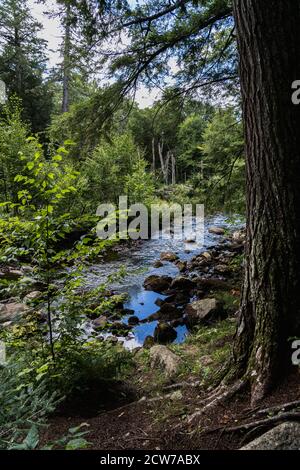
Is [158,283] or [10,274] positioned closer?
[10,274]

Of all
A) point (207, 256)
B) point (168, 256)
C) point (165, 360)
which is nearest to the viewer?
point (165, 360)

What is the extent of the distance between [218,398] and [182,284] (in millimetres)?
5252

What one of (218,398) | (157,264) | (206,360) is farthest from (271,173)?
(157,264)

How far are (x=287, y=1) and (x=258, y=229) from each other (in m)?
1.52

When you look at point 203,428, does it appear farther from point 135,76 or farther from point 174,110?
point 174,110

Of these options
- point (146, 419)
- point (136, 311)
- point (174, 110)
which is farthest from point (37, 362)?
point (174, 110)

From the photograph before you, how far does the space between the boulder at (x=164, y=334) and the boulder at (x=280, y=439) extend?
11.3ft

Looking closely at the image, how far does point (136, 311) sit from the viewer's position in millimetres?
6465

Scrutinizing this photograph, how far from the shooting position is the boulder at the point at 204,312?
513cm

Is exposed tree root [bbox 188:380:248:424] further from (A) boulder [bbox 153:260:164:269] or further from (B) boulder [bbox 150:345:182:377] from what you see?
(A) boulder [bbox 153:260:164:269]

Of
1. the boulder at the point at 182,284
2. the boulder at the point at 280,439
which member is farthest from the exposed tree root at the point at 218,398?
the boulder at the point at 182,284

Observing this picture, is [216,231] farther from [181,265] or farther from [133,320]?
[133,320]

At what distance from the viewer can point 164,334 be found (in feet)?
16.6

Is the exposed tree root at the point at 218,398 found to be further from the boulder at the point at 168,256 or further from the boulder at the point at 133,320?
the boulder at the point at 168,256
